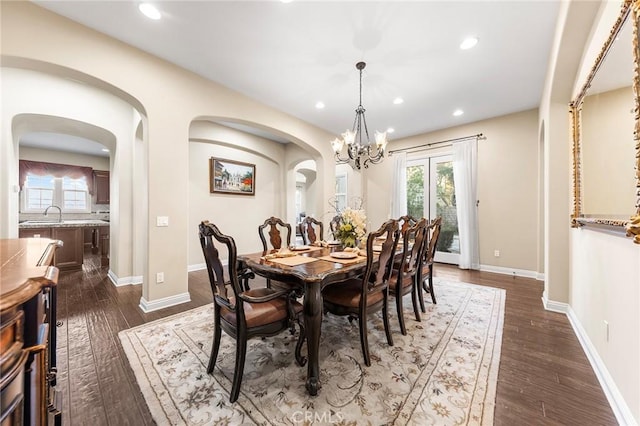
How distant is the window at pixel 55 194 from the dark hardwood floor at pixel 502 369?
5350 millimetres

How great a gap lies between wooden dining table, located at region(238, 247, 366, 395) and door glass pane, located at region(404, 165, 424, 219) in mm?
3904

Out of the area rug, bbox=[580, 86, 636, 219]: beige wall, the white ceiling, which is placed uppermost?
the white ceiling

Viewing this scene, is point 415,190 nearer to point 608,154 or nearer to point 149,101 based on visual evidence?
point 608,154

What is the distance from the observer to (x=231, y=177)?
5.41 m

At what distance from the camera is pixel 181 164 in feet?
10.1

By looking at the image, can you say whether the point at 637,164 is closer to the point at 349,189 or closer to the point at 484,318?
the point at 484,318

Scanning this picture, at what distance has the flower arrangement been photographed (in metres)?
2.48

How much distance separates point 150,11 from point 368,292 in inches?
124

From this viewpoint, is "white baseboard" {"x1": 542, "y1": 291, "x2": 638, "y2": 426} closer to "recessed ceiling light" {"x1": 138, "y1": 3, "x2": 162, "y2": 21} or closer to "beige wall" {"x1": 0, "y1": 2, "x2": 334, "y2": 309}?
"beige wall" {"x1": 0, "y1": 2, "x2": 334, "y2": 309}

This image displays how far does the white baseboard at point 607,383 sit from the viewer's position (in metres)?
1.34

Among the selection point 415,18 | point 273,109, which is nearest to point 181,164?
point 273,109

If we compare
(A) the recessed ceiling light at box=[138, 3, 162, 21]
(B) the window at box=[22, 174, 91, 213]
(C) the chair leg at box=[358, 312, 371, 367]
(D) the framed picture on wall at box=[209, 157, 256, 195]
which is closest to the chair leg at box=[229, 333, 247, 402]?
(C) the chair leg at box=[358, 312, 371, 367]

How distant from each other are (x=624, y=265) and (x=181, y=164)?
159 inches

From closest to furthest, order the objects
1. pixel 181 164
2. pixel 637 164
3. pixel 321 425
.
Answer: pixel 637 164
pixel 321 425
pixel 181 164
